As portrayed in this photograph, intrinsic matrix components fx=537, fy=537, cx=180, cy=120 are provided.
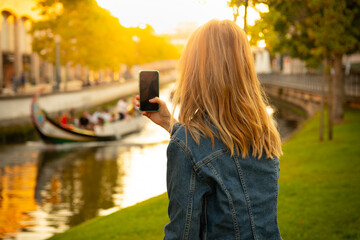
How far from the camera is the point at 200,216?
207cm

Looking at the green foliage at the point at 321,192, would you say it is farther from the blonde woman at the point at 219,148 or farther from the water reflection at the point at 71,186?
the blonde woman at the point at 219,148

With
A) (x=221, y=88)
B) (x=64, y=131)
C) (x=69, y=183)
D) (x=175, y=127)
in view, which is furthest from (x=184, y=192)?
(x=64, y=131)

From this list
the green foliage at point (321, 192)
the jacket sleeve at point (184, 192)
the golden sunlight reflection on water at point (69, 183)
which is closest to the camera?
the jacket sleeve at point (184, 192)

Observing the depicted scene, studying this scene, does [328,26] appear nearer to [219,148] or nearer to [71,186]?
[71,186]

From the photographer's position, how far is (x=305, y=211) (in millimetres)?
7668

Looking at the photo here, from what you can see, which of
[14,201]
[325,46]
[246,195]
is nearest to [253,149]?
[246,195]

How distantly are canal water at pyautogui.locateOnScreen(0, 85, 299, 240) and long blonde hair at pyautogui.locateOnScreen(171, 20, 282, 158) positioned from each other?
8287 millimetres

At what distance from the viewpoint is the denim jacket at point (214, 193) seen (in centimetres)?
200

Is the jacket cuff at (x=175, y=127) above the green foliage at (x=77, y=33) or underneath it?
underneath

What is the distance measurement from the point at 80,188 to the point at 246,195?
14112 millimetres

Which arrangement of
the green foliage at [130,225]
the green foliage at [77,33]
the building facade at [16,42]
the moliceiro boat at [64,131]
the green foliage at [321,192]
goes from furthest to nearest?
the building facade at [16,42]
the green foliage at [77,33]
the moliceiro boat at [64,131]
the green foliage at [130,225]
the green foliage at [321,192]

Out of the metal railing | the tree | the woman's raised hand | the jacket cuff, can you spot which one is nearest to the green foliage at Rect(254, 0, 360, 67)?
the tree

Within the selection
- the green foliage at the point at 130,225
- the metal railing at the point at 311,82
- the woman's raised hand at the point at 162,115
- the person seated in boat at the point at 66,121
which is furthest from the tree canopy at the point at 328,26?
the woman's raised hand at the point at 162,115

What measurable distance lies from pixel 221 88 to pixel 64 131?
25.1 meters
